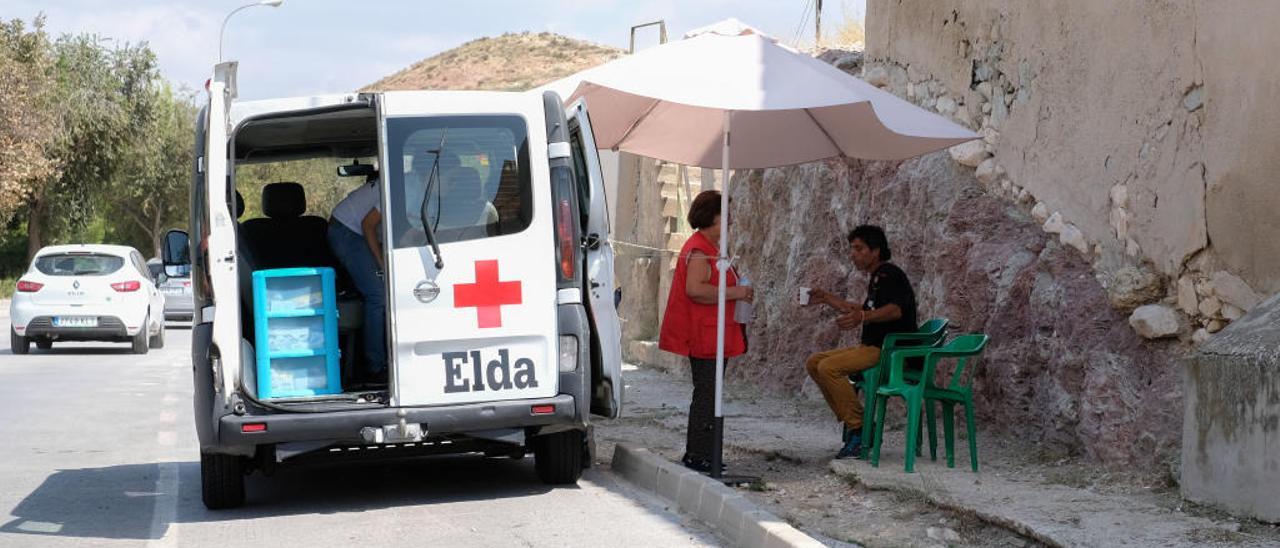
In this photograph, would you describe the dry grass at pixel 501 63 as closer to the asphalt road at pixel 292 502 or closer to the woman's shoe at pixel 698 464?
the asphalt road at pixel 292 502

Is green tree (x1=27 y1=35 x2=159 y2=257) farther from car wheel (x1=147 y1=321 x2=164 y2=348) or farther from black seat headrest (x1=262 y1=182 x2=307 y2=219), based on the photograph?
black seat headrest (x1=262 y1=182 x2=307 y2=219)

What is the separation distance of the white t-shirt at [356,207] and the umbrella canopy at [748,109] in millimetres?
1354

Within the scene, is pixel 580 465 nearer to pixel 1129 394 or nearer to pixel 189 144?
pixel 1129 394

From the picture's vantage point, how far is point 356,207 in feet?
28.4

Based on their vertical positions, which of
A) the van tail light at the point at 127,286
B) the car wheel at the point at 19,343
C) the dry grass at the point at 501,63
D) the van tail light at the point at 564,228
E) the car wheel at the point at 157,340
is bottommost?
Answer: the car wheel at the point at 157,340

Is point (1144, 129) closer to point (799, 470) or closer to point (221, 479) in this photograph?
point (799, 470)

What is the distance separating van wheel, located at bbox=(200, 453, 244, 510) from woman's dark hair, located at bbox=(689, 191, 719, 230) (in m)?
2.86

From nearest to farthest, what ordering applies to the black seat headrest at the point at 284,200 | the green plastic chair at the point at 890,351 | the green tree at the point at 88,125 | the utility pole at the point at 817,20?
1. the green plastic chair at the point at 890,351
2. the black seat headrest at the point at 284,200
3. the utility pole at the point at 817,20
4. the green tree at the point at 88,125

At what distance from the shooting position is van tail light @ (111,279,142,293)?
72.1ft

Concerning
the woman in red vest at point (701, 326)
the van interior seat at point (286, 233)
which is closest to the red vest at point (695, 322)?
the woman in red vest at point (701, 326)

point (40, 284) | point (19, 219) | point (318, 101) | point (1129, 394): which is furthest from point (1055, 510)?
point (19, 219)

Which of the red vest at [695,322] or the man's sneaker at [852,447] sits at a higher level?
the red vest at [695,322]

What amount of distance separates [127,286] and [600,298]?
1553cm

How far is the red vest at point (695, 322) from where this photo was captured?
876cm
